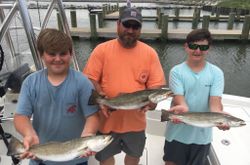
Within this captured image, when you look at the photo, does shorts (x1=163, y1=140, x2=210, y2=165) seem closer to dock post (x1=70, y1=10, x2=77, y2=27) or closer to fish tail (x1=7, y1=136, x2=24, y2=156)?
fish tail (x1=7, y1=136, x2=24, y2=156)

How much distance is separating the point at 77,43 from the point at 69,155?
22749 mm

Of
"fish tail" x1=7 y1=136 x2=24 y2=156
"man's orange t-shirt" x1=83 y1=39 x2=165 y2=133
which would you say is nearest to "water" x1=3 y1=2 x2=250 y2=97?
"man's orange t-shirt" x1=83 y1=39 x2=165 y2=133

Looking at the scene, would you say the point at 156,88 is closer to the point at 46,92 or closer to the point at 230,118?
the point at 230,118

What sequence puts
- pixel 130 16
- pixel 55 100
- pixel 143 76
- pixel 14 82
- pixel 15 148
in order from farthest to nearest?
pixel 14 82, pixel 143 76, pixel 130 16, pixel 55 100, pixel 15 148

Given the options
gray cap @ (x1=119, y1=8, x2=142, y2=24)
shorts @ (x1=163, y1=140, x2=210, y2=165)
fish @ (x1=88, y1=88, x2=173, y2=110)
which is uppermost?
gray cap @ (x1=119, y1=8, x2=142, y2=24)

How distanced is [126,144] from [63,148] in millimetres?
965

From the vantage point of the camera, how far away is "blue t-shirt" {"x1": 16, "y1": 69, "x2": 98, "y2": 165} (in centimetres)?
217

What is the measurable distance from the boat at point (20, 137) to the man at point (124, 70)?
2.90 feet

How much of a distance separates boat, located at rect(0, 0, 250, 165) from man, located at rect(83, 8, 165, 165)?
0.89m

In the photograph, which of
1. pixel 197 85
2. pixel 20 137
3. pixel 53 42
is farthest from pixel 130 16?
pixel 20 137

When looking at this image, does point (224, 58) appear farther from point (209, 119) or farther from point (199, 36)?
point (209, 119)

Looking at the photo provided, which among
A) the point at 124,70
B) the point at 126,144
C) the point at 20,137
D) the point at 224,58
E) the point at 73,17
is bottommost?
the point at 224,58

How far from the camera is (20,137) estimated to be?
3338mm

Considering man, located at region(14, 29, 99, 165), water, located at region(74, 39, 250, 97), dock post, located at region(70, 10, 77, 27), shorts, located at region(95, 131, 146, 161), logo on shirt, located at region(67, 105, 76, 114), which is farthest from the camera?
dock post, located at region(70, 10, 77, 27)
